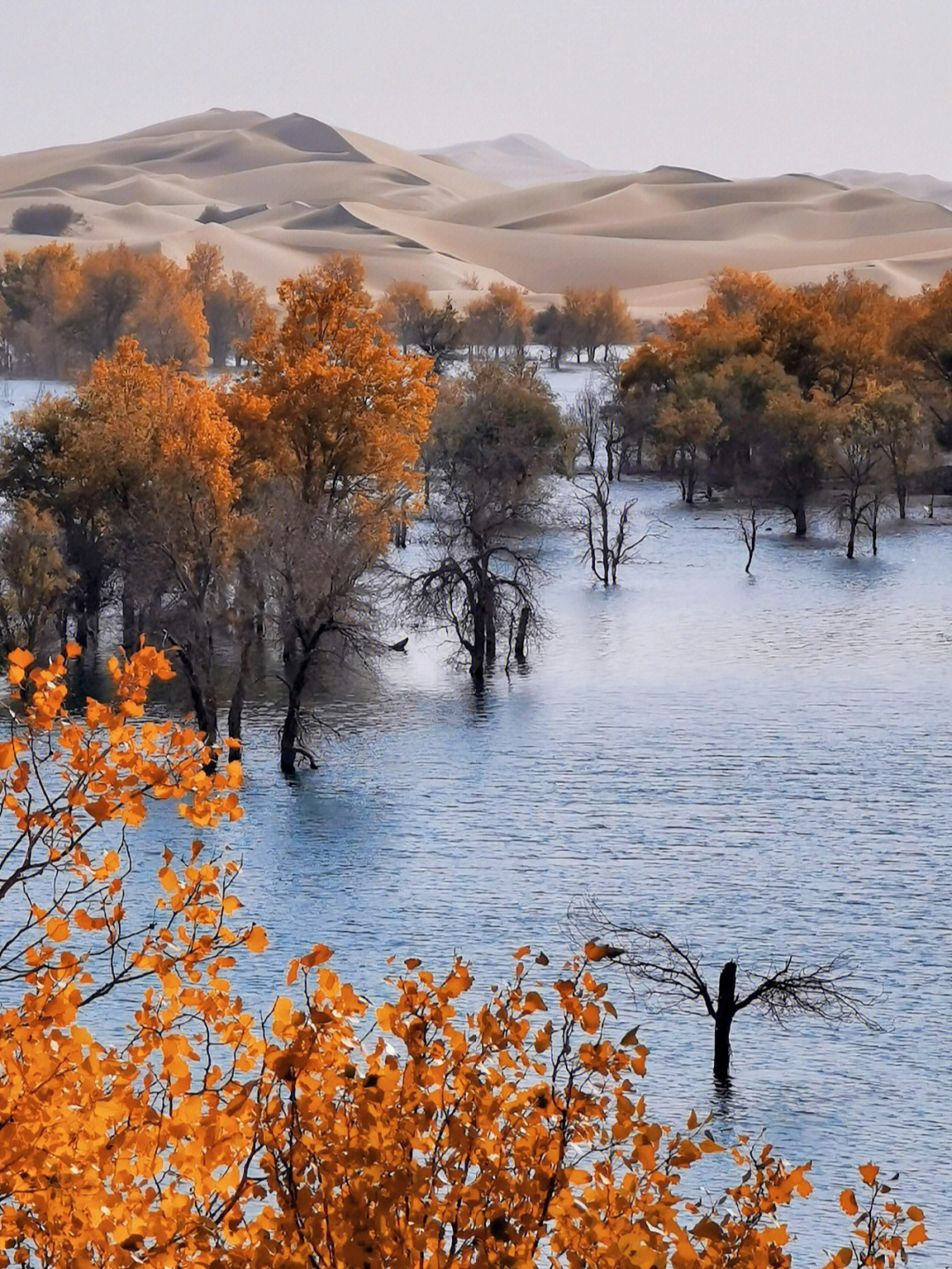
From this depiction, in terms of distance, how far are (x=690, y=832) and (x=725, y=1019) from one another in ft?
32.6

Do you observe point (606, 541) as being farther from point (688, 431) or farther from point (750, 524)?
point (688, 431)

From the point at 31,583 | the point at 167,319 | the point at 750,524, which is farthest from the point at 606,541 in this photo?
the point at 167,319

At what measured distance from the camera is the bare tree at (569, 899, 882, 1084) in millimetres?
21578

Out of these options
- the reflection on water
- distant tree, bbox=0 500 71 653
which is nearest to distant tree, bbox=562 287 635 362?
the reflection on water

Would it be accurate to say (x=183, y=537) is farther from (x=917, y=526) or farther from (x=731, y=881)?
(x=917, y=526)

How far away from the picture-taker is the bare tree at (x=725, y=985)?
21578mm

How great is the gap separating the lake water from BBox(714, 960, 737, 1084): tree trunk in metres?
0.27

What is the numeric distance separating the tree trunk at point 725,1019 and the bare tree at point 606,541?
37.4m

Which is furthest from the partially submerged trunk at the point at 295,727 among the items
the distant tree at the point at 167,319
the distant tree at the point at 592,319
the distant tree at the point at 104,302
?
the distant tree at the point at 592,319

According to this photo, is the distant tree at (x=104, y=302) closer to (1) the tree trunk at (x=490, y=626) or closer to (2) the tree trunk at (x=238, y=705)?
(1) the tree trunk at (x=490, y=626)

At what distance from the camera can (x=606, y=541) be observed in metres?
61.3

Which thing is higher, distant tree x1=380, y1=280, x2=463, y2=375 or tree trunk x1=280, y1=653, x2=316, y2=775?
distant tree x1=380, y1=280, x2=463, y2=375

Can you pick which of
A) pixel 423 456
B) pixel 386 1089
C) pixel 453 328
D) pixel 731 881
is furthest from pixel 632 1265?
pixel 453 328

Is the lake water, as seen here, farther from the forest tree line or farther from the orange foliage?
the orange foliage
